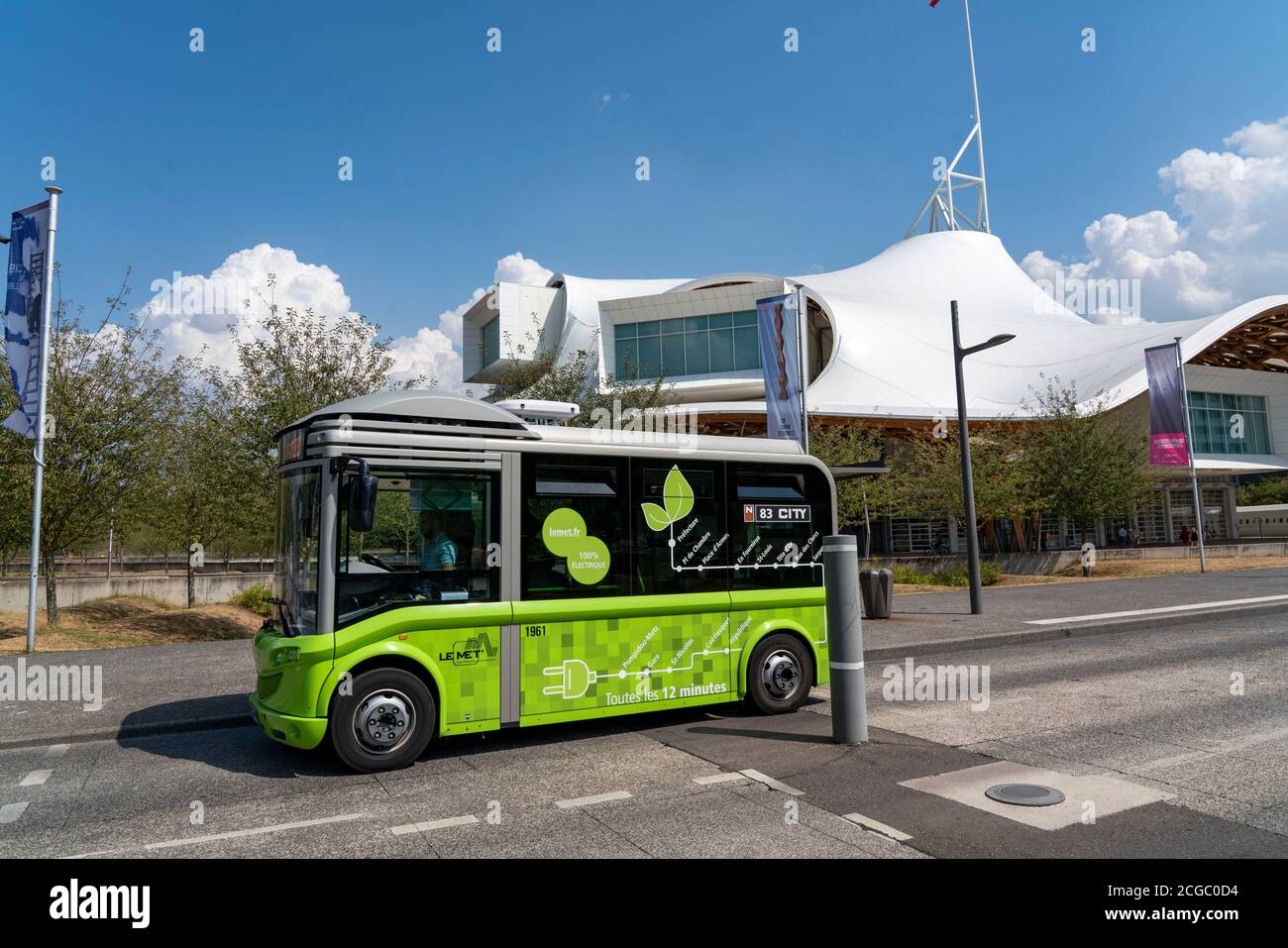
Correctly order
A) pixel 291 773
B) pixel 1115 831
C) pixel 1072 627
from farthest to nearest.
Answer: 1. pixel 1072 627
2. pixel 291 773
3. pixel 1115 831

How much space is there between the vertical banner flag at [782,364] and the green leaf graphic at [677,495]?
1074 cm

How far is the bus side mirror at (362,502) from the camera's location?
6.37 meters

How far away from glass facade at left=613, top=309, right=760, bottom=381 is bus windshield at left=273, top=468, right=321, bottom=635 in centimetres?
4463

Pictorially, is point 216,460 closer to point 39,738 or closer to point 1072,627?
point 39,738

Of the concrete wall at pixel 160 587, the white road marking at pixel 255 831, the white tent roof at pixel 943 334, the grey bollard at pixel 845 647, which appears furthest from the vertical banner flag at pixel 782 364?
the white tent roof at pixel 943 334

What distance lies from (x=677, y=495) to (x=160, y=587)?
23.1m

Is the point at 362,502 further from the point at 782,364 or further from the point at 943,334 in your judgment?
the point at 943,334

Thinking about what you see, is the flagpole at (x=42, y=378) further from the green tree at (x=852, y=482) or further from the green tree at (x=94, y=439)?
the green tree at (x=852, y=482)

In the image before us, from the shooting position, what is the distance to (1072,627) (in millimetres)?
15383

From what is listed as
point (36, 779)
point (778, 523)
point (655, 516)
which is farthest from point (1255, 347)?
point (36, 779)

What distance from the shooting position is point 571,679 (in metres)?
7.55
